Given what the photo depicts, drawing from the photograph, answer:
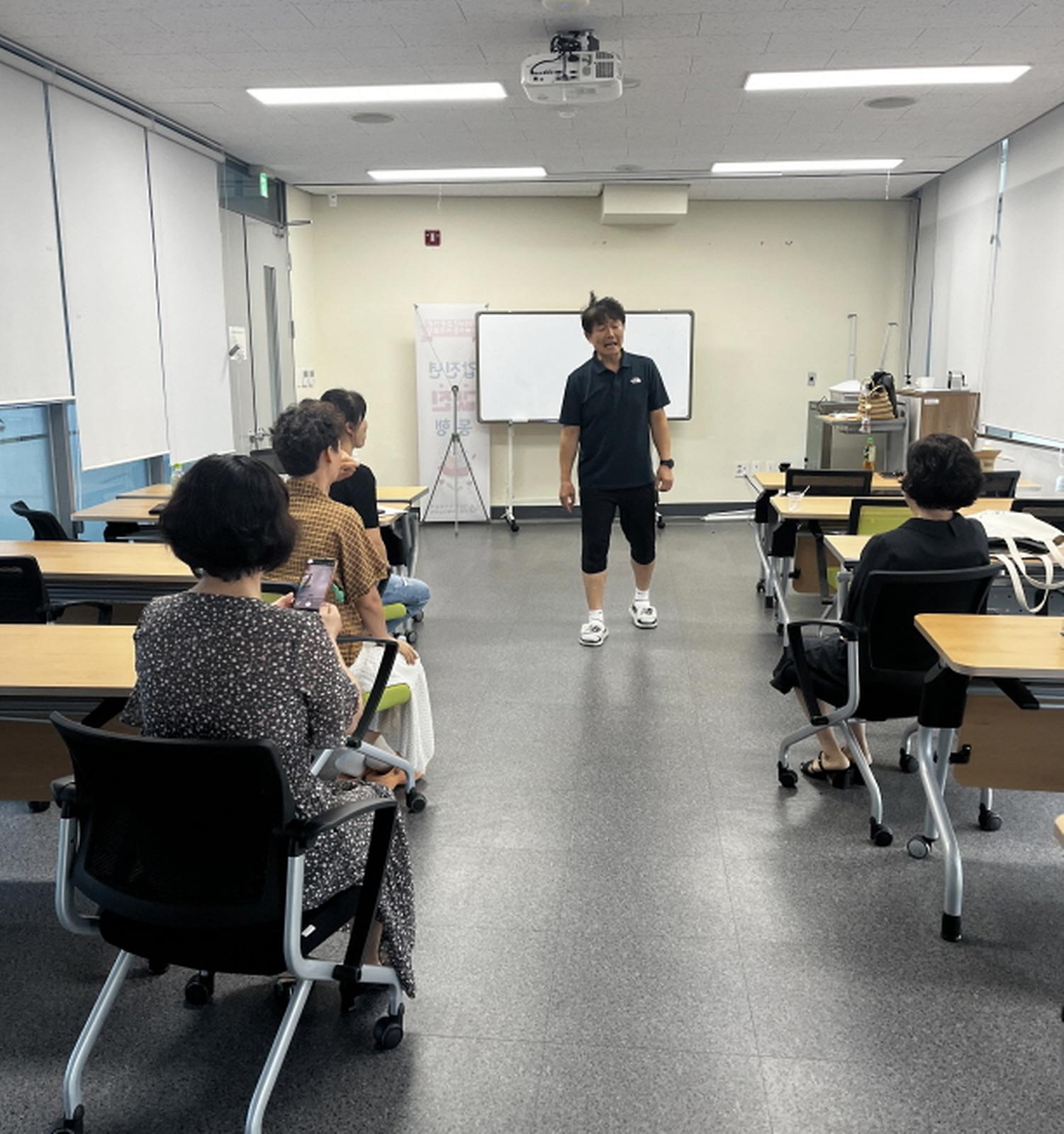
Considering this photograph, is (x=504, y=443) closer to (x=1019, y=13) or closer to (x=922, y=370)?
(x=922, y=370)

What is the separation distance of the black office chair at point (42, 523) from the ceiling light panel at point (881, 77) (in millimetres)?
3982

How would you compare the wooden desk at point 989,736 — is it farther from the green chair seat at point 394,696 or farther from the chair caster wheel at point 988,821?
the green chair seat at point 394,696

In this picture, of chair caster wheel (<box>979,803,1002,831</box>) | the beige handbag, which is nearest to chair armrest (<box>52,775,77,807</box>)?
chair caster wheel (<box>979,803,1002,831</box>)

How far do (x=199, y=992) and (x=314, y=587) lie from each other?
3.08ft

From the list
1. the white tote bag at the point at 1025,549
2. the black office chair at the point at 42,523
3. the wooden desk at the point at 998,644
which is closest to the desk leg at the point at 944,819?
the wooden desk at the point at 998,644

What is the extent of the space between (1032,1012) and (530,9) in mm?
3952

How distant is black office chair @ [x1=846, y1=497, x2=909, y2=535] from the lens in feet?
14.0

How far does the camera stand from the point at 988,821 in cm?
309

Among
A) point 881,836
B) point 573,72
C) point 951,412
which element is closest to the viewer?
point 881,836

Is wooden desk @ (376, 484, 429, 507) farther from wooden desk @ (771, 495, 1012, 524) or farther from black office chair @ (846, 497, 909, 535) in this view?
black office chair @ (846, 497, 909, 535)

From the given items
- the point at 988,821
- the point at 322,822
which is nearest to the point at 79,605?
the point at 322,822

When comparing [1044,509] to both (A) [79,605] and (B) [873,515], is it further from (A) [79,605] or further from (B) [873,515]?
(A) [79,605]

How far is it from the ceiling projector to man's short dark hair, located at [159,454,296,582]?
3.30 meters

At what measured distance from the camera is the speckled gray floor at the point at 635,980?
6.39 feet
